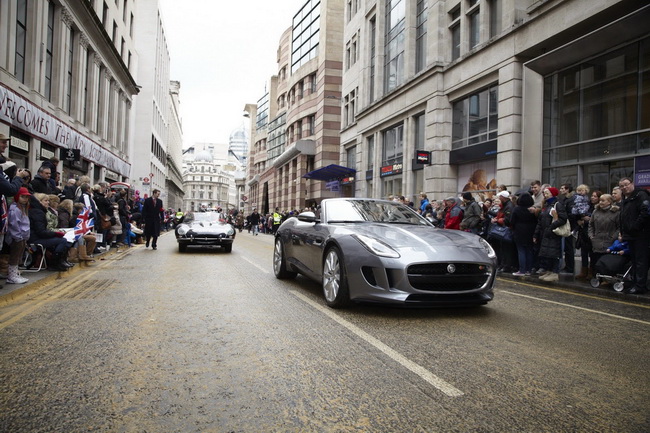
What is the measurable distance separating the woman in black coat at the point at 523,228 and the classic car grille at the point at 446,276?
16.9 feet

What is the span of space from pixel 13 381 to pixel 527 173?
16.1 m

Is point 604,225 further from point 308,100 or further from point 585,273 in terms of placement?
point 308,100

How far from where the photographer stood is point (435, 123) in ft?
69.3

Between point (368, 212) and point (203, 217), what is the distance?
33.1ft

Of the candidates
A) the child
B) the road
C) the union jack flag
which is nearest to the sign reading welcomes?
the union jack flag

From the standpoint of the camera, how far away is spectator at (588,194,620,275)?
316 inches

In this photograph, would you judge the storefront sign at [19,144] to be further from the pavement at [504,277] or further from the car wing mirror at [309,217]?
the car wing mirror at [309,217]

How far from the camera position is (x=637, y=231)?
7.26 meters

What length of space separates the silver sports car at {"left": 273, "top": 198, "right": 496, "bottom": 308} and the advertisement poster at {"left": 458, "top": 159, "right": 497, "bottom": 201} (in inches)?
493

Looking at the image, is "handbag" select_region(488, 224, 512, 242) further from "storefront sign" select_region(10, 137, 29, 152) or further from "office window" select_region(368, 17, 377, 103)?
"office window" select_region(368, 17, 377, 103)

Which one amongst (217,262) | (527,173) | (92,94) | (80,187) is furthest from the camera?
(92,94)

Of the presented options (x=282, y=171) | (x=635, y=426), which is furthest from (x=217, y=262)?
(x=282, y=171)

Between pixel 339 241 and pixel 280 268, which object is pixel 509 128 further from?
pixel 339 241

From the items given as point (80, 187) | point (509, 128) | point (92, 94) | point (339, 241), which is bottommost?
point (339, 241)
